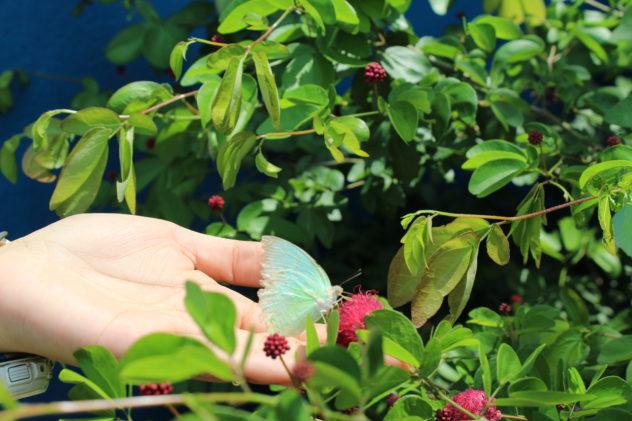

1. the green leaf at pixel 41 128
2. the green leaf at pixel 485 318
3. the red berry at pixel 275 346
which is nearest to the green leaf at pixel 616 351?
the green leaf at pixel 485 318

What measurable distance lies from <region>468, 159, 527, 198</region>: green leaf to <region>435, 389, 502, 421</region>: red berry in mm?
371

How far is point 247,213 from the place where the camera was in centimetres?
170

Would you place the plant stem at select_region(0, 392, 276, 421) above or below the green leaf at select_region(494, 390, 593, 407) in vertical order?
above

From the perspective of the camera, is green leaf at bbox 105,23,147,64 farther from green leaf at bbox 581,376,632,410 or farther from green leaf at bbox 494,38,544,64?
green leaf at bbox 581,376,632,410

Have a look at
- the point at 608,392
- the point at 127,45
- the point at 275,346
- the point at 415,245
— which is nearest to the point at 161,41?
the point at 127,45

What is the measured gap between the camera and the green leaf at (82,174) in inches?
53.4

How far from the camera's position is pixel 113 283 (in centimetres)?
130

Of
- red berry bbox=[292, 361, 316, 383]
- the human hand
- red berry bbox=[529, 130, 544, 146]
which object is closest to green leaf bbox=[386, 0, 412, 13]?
red berry bbox=[529, 130, 544, 146]

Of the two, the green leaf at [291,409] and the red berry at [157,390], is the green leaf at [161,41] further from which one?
the green leaf at [291,409]

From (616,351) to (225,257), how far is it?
698mm

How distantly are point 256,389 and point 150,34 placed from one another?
99 centimetres

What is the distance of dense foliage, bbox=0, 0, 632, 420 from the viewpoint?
0.97 metres

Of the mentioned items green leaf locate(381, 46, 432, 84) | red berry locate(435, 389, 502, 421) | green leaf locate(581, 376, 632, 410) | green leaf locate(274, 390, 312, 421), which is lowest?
green leaf locate(581, 376, 632, 410)

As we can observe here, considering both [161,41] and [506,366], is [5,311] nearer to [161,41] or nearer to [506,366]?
[506,366]
